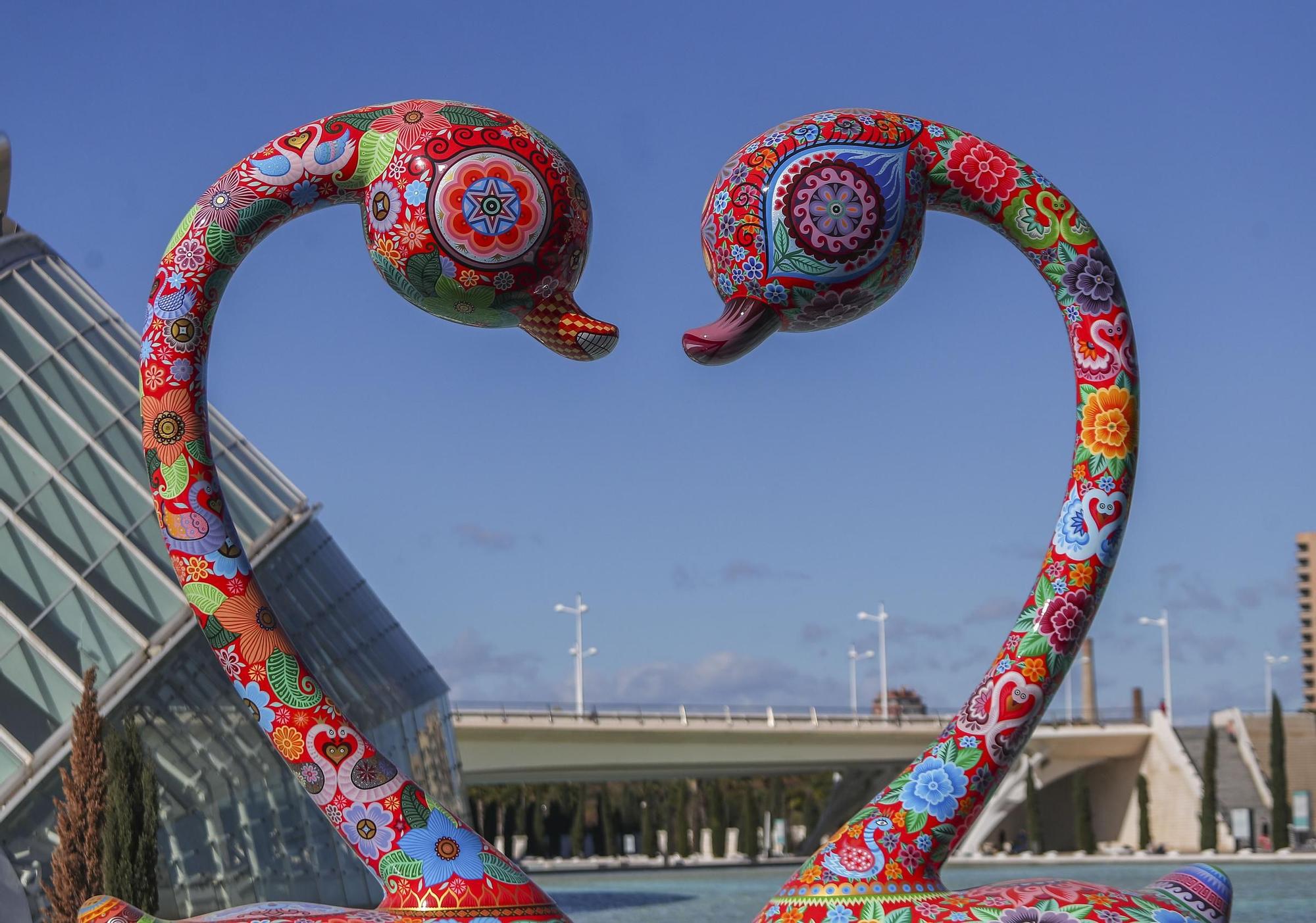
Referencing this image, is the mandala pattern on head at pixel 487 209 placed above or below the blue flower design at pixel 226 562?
above

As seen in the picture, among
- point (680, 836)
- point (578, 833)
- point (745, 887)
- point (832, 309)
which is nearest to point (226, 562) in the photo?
point (832, 309)

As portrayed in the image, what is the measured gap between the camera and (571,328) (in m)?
4.81

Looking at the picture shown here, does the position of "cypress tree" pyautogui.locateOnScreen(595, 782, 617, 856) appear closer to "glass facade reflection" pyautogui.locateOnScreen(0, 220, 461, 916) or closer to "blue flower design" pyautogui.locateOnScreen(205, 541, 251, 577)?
"glass facade reflection" pyautogui.locateOnScreen(0, 220, 461, 916)

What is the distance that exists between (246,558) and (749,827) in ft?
227

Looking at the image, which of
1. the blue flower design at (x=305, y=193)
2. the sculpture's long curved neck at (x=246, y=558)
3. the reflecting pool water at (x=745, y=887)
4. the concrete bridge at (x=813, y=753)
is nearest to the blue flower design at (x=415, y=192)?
the sculpture's long curved neck at (x=246, y=558)

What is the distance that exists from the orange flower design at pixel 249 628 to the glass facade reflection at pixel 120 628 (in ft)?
35.2

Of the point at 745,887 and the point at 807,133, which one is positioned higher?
the point at 807,133

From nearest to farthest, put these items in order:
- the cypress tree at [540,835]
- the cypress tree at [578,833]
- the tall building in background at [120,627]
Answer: the tall building in background at [120,627] < the cypress tree at [578,833] < the cypress tree at [540,835]

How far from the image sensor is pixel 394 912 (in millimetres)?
4695

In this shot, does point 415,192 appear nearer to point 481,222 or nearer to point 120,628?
point 481,222

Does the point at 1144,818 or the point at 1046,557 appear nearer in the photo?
the point at 1046,557

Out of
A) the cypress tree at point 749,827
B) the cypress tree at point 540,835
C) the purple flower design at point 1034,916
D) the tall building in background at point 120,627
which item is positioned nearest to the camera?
the purple flower design at point 1034,916

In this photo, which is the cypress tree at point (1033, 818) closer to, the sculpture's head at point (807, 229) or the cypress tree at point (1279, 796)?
the cypress tree at point (1279, 796)

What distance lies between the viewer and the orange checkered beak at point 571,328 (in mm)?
4809
